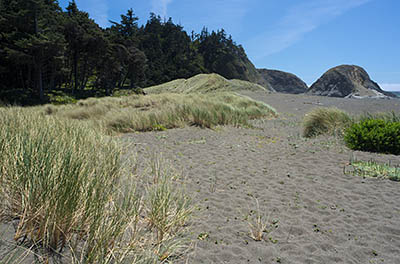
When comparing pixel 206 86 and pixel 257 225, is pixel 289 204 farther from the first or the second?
pixel 206 86

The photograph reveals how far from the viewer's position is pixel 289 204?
9.88 ft

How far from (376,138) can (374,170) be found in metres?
1.92

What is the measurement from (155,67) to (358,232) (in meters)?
54.1

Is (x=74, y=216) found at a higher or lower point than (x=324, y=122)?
lower

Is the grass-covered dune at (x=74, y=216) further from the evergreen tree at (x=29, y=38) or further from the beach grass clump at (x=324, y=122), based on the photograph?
the evergreen tree at (x=29, y=38)

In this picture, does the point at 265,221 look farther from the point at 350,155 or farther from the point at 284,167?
the point at 350,155

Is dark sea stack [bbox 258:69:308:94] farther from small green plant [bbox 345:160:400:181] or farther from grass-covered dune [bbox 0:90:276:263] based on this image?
grass-covered dune [bbox 0:90:276:263]

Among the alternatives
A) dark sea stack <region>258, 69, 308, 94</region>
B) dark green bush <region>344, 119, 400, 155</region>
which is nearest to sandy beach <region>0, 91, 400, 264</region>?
dark green bush <region>344, 119, 400, 155</region>

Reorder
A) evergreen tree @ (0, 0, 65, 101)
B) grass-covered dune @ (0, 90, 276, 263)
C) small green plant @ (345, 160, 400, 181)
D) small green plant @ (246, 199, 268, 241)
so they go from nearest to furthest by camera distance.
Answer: grass-covered dune @ (0, 90, 276, 263) < small green plant @ (246, 199, 268, 241) < small green plant @ (345, 160, 400, 181) < evergreen tree @ (0, 0, 65, 101)

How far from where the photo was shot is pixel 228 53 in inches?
2581

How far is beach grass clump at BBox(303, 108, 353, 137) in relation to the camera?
7727mm

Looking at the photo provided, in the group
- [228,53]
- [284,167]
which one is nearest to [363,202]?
[284,167]

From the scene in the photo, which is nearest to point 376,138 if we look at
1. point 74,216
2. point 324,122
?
point 324,122

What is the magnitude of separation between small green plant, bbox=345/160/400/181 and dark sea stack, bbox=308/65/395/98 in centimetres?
2430
